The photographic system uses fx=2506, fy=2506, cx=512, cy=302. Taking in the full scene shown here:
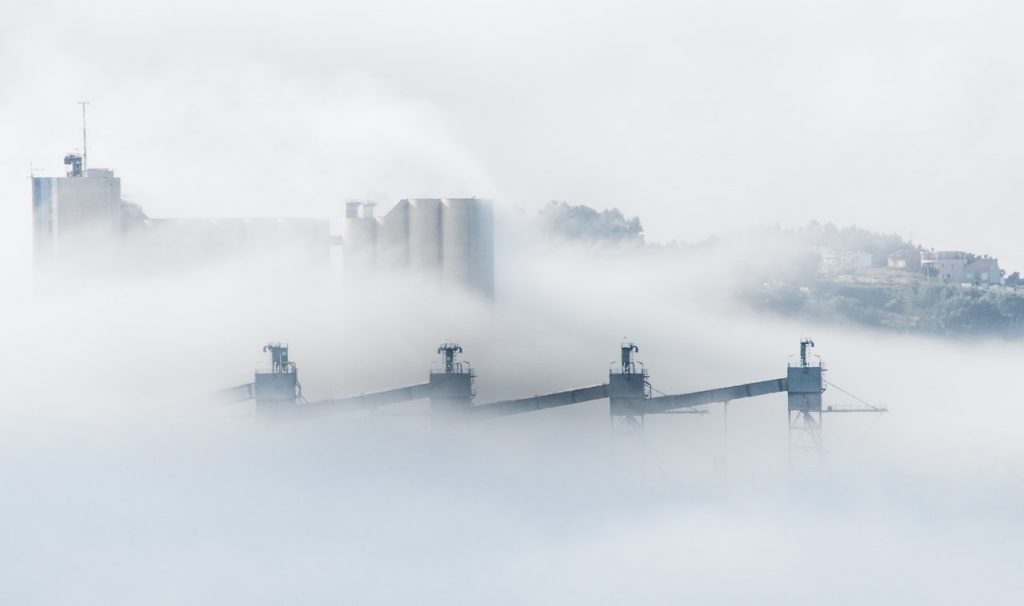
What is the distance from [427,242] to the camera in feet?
417

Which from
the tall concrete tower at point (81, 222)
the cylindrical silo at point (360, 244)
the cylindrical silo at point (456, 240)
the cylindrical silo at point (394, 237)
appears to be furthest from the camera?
the cylindrical silo at point (360, 244)

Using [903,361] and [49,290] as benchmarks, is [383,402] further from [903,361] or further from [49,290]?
[903,361]

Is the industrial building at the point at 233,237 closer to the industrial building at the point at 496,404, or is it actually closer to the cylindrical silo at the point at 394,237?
the cylindrical silo at the point at 394,237

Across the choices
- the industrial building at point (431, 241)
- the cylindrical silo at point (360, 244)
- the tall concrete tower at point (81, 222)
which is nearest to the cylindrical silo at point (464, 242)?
the industrial building at point (431, 241)

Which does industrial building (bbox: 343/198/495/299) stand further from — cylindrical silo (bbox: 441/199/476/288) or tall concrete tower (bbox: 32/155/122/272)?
tall concrete tower (bbox: 32/155/122/272)

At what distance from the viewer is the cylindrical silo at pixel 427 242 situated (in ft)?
416

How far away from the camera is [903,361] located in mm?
183875

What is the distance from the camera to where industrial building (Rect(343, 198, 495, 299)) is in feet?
414

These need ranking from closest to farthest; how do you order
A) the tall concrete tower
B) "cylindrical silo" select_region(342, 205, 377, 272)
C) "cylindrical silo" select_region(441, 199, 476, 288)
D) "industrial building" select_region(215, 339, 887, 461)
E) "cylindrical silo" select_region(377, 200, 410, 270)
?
"industrial building" select_region(215, 339, 887, 461) < the tall concrete tower < "cylindrical silo" select_region(441, 199, 476, 288) < "cylindrical silo" select_region(377, 200, 410, 270) < "cylindrical silo" select_region(342, 205, 377, 272)

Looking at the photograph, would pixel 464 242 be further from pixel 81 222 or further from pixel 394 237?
pixel 81 222

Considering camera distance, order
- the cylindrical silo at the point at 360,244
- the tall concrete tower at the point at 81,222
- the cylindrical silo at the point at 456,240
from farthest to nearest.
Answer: the cylindrical silo at the point at 360,244 < the cylindrical silo at the point at 456,240 < the tall concrete tower at the point at 81,222

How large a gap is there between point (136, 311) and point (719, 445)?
32.0 metres

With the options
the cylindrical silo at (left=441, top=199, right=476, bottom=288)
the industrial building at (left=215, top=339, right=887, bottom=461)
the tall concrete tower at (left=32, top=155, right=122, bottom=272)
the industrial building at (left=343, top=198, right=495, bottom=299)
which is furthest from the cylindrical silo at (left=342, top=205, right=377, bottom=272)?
the industrial building at (left=215, top=339, right=887, bottom=461)

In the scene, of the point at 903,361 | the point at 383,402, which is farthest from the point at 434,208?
the point at 903,361
